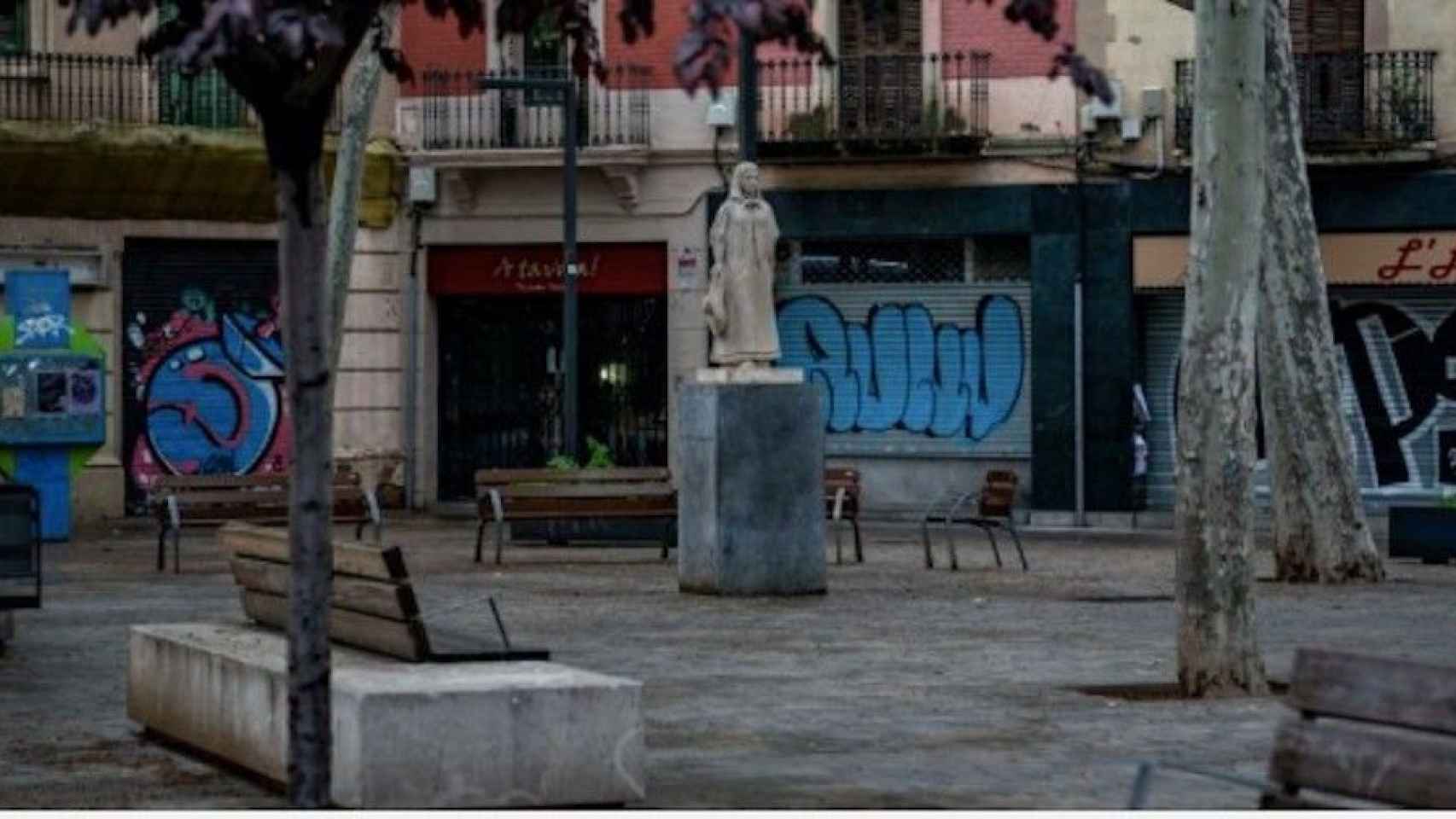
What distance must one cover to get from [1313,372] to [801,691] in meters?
11.0

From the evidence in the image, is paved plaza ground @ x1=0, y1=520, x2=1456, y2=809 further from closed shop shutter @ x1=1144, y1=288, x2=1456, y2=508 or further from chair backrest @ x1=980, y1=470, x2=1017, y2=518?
closed shop shutter @ x1=1144, y1=288, x2=1456, y2=508

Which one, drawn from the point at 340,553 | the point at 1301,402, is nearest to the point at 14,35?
the point at 1301,402

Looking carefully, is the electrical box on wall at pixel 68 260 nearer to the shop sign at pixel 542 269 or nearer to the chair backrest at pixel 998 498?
the shop sign at pixel 542 269

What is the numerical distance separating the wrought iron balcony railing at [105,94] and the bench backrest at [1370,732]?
28.7 metres

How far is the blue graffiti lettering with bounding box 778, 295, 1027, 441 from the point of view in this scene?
39.0 m

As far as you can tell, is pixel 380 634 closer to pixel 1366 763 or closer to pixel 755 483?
pixel 1366 763

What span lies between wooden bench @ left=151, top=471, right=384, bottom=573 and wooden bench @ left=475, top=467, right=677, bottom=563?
1143mm

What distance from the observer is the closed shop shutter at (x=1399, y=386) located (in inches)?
1449

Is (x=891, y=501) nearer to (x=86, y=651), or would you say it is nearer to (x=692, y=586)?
(x=692, y=586)

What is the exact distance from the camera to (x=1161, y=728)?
15.1 metres

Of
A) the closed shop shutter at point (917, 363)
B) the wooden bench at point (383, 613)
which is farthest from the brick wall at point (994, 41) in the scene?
the wooden bench at point (383, 613)

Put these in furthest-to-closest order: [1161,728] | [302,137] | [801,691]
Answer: [801,691], [1161,728], [302,137]

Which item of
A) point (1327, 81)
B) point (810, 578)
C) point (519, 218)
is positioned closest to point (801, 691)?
point (810, 578)

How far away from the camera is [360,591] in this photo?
1295 centimetres
